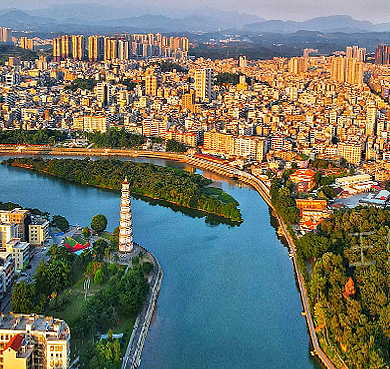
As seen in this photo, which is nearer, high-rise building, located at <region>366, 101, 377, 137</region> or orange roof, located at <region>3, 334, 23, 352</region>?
orange roof, located at <region>3, 334, 23, 352</region>

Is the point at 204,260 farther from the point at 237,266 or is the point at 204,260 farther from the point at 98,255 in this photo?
the point at 98,255

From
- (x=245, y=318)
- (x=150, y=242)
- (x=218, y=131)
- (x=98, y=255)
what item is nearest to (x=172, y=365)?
(x=245, y=318)

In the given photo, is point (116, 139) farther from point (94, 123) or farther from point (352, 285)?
point (352, 285)

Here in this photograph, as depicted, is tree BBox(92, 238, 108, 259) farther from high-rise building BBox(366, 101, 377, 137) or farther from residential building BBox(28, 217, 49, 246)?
high-rise building BBox(366, 101, 377, 137)

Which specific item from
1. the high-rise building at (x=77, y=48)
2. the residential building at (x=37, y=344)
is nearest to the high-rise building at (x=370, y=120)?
the residential building at (x=37, y=344)

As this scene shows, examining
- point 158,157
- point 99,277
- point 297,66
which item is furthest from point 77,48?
point 99,277

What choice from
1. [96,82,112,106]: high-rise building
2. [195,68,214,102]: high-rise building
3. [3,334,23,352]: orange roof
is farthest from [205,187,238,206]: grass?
[96,82,112,106]: high-rise building
